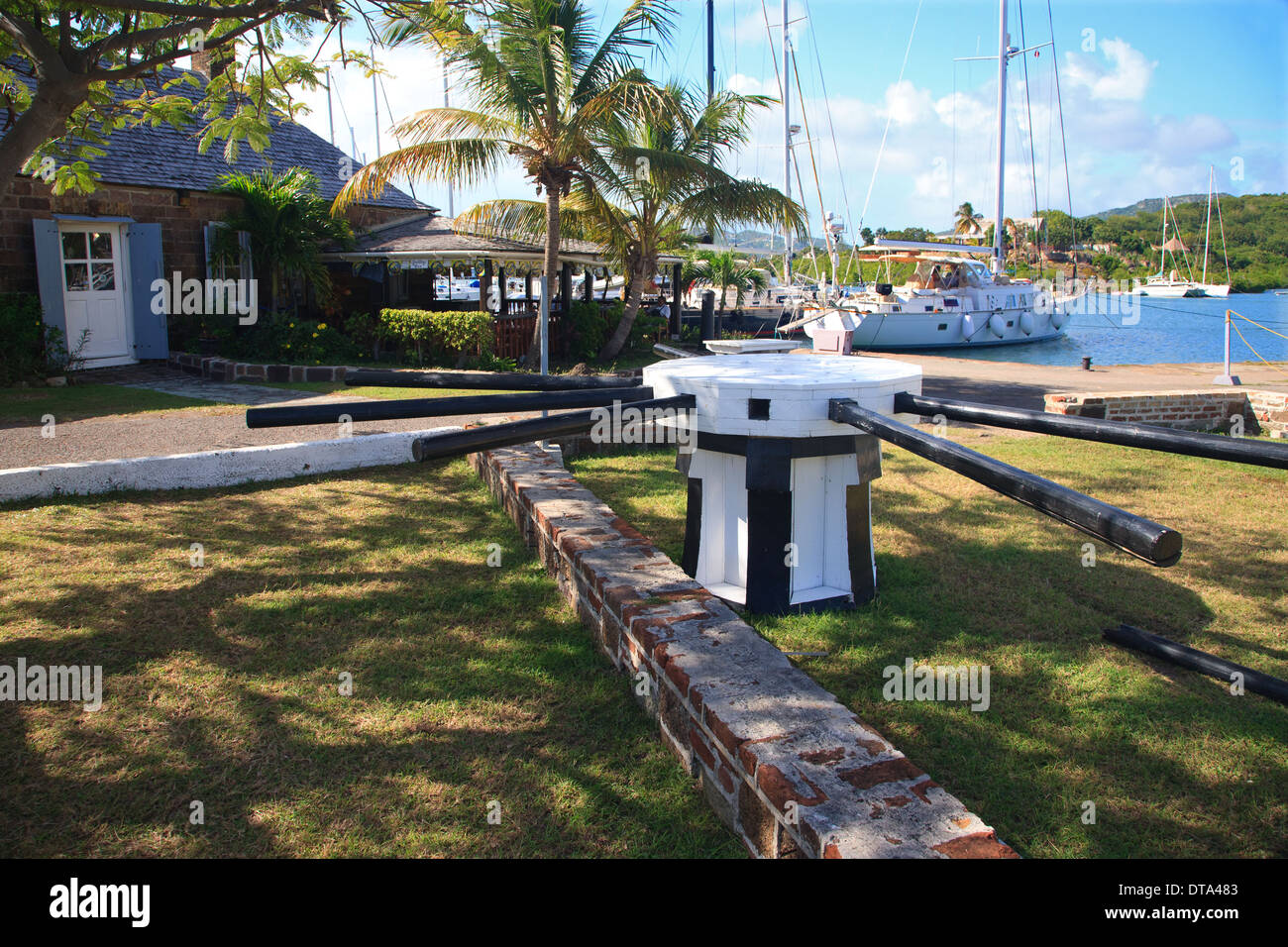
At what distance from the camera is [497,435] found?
125 inches

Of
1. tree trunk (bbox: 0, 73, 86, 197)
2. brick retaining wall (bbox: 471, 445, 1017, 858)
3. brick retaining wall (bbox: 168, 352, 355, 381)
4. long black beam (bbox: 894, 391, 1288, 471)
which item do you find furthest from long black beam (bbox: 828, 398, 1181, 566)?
brick retaining wall (bbox: 168, 352, 355, 381)

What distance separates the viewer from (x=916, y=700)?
384 centimetres

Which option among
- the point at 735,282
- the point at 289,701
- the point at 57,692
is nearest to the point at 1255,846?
the point at 289,701

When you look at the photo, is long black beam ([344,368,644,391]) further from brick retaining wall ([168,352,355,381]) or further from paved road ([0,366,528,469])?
brick retaining wall ([168,352,355,381])

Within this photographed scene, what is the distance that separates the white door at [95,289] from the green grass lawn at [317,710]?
982 cm

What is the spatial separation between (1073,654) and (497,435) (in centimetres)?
317

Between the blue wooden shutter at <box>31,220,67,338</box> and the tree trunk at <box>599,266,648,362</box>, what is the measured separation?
989cm

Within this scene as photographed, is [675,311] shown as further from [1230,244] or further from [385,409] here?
[1230,244]

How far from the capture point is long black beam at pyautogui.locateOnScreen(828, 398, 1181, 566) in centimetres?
202

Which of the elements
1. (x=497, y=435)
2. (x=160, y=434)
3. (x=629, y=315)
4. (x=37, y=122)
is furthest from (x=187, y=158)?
(x=497, y=435)

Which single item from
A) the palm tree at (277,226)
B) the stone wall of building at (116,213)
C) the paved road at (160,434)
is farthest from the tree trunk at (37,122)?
the palm tree at (277,226)

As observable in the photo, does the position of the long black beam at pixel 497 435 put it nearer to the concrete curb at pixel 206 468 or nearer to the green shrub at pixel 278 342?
the concrete curb at pixel 206 468
